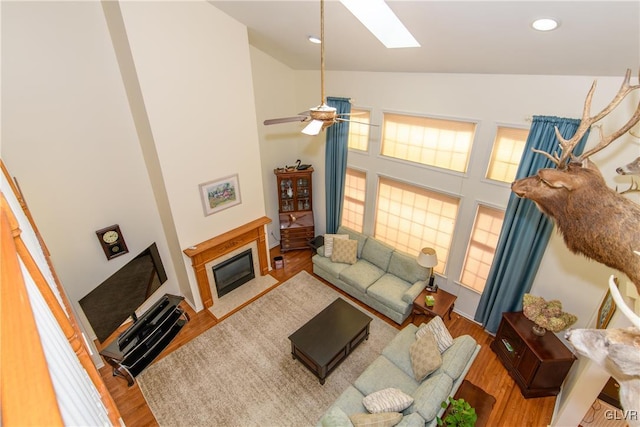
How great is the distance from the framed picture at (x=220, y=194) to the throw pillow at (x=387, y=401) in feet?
11.3

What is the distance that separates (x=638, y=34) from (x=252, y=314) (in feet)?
18.0

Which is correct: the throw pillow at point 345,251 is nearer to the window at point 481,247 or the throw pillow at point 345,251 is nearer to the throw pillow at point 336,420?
the window at point 481,247

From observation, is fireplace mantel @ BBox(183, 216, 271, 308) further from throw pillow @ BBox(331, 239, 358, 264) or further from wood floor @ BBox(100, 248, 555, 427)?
throw pillow @ BBox(331, 239, 358, 264)

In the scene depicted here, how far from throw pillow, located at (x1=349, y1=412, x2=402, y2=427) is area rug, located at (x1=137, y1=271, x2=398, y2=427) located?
3.10 feet

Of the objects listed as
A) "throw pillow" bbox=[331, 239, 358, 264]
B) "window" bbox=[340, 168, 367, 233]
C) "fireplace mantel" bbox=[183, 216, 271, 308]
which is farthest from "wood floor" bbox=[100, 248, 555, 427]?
"window" bbox=[340, 168, 367, 233]

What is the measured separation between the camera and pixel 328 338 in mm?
4137

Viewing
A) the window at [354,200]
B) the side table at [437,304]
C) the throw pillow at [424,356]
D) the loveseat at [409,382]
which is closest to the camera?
the loveseat at [409,382]

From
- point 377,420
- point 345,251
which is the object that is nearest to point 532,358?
point 377,420

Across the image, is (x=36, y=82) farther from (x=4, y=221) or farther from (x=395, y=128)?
(x=395, y=128)

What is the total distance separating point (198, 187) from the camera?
456cm

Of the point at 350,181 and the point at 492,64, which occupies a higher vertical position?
the point at 492,64

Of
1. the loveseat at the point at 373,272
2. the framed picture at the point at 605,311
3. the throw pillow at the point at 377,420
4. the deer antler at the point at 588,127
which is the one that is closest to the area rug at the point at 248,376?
the loveseat at the point at 373,272

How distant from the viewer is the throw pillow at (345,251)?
18.4 feet

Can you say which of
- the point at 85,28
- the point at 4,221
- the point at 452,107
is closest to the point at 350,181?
the point at 452,107
